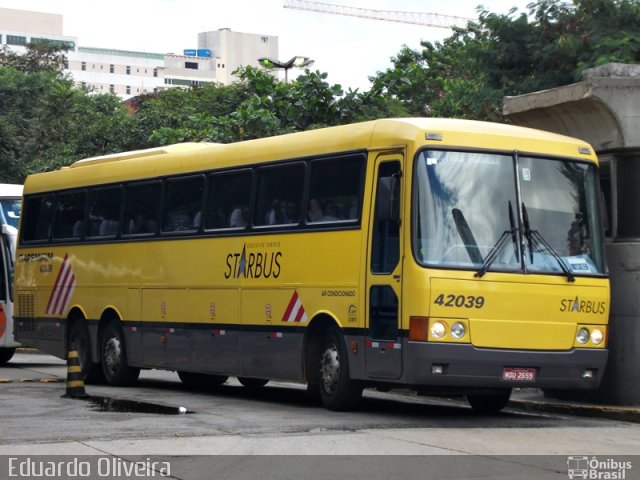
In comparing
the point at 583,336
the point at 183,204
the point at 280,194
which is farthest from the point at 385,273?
the point at 183,204

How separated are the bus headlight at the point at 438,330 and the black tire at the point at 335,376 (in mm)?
1466

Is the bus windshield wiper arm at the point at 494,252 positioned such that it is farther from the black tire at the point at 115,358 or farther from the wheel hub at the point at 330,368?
the black tire at the point at 115,358

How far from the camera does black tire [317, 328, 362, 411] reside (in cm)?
1502

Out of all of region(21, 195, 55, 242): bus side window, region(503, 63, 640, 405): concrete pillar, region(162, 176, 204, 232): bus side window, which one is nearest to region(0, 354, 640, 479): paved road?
region(503, 63, 640, 405): concrete pillar

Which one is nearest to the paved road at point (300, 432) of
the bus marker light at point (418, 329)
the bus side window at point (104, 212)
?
the bus marker light at point (418, 329)

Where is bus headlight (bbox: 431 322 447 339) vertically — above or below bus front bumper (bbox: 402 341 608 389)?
above

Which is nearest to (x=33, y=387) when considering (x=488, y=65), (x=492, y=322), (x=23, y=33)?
(x=492, y=322)

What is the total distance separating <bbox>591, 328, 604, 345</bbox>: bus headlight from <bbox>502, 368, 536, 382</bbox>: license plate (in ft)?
3.16

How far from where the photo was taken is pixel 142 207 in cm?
1995

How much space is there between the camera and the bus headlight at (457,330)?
547 inches

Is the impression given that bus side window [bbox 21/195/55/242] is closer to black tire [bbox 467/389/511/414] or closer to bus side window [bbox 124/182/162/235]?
bus side window [bbox 124/182/162/235]

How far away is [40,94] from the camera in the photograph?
6581 cm

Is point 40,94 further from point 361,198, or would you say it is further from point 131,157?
point 361,198
